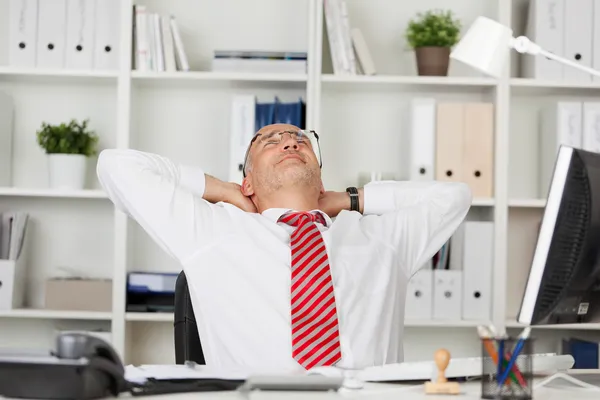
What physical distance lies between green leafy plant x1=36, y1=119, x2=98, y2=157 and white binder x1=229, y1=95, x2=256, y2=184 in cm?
57

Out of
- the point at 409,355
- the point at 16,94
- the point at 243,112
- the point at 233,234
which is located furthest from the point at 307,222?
the point at 16,94

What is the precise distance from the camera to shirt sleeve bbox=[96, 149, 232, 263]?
227 cm

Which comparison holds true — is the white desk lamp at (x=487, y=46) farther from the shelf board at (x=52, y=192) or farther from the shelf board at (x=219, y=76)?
the shelf board at (x=52, y=192)

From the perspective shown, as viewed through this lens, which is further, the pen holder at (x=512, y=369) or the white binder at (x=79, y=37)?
the white binder at (x=79, y=37)

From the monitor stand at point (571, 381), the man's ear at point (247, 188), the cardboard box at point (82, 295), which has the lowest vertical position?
the cardboard box at point (82, 295)

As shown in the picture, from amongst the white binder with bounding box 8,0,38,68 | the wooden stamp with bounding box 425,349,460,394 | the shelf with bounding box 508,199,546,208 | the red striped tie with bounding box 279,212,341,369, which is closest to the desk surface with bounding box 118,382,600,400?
the wooden stamp with bounding box 425,349,460,394

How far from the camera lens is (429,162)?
348cm

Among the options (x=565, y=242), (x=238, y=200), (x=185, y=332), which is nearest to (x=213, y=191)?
(x=238, y=200)

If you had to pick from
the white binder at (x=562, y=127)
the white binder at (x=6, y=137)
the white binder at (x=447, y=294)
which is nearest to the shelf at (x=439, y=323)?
the white binder at (x=447, y=294)

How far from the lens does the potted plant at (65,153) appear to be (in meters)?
3.51

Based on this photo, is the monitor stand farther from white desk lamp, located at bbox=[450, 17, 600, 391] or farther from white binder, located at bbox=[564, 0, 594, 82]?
white binder, located at bbox=[564, 0, 594, 82]

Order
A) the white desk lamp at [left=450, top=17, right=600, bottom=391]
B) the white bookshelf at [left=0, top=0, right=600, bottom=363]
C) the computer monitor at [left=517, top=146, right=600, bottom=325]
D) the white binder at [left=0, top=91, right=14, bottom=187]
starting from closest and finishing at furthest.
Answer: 1. the computer monitor at [left=517, top=146, right=600, bottom=325]
2. the white desk lamp at [left=450, top=17, right=600, bottom=391]
3. the white binder at [left=0, top=91, right=14, bottom=187]
4. the white bookshelf at [left=0, top=0, right=600, bottom=363]

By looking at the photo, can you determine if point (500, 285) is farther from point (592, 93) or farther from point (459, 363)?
point (459, 363)

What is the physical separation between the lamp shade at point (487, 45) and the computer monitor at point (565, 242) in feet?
1.32
